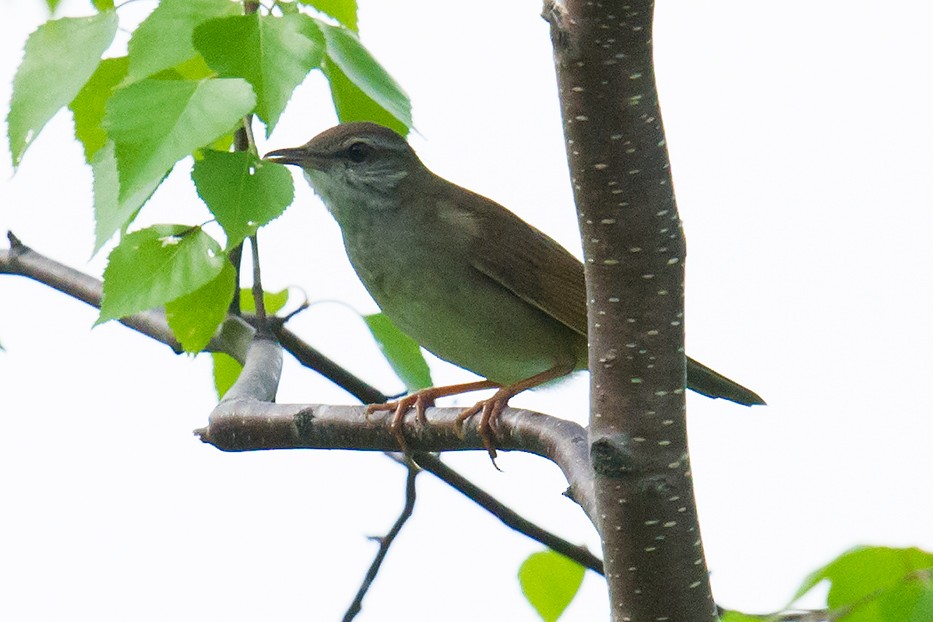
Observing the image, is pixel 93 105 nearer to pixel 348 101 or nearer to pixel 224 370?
pixel 348 101

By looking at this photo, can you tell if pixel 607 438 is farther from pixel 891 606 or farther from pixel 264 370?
pixel 264 370

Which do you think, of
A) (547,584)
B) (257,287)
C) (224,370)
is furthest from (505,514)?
(224,370)

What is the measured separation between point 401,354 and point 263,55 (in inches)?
50.6

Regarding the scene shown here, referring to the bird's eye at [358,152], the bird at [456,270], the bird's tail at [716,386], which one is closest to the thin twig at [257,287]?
the bird at [456,270]

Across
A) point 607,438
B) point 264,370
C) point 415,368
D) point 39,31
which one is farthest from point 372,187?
point 607,438

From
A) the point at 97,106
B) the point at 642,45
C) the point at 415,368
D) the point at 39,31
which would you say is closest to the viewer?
the point at 642,45

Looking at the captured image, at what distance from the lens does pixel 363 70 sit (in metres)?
2.84

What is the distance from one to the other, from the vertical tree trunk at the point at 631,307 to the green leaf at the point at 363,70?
1.14m

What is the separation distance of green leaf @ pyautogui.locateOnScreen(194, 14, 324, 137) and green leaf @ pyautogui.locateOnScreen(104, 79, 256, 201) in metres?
0.08

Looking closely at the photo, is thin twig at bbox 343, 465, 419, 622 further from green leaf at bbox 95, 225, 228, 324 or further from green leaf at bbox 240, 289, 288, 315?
green leaf at bbox 240, 289, 288, 315

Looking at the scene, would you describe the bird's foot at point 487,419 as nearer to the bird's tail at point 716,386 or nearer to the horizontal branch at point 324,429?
the horizontal branch at point 324,429

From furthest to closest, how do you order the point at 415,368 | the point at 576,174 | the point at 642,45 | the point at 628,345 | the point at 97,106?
the point at 415,368 < the point at 97,106 < the point at 628,345 < the point at 576,174 < the point at 642,45

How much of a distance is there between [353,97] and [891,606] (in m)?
1.86

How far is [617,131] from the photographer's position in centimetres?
169
